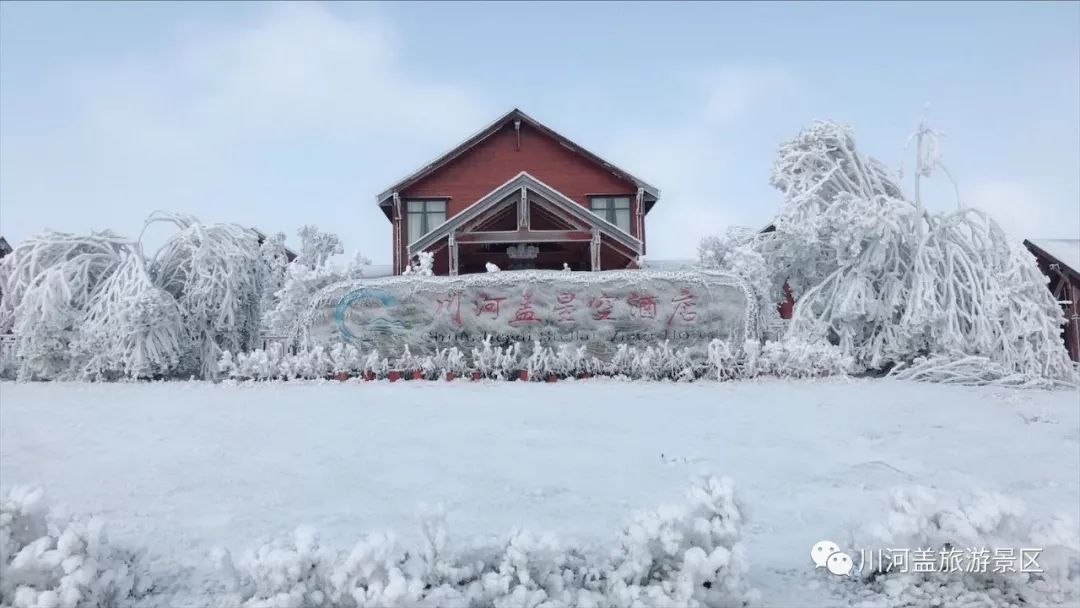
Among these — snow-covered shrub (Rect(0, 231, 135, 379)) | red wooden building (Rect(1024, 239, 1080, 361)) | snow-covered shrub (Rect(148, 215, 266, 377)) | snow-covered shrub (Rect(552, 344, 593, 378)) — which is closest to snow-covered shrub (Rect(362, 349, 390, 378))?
snow-covered shrub (Rect(552, 344, 593, 378))

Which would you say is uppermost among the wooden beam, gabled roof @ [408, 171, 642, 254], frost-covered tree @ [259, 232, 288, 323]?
gabled roof @ [408, 171, 642, 254]

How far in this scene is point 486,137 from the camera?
2188 centimetres

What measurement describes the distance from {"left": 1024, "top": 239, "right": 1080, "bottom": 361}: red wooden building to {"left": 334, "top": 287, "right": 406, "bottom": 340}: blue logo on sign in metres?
17.6

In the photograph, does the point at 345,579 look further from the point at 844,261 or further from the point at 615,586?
the point at 844,261

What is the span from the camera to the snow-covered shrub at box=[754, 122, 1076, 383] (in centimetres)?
1184

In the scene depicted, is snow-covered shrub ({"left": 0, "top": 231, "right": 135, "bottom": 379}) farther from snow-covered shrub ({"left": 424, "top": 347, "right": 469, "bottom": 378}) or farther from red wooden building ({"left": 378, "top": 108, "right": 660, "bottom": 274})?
red wooden building ({"left": 378, "top": 108, "right": 660, "bottom": 274})

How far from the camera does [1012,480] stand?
234 inches

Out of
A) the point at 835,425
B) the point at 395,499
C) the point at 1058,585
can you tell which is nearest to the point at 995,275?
the point at 835,425

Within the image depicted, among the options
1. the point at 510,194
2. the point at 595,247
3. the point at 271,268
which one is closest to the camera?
the point at 271,268

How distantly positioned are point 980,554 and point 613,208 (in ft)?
61.7

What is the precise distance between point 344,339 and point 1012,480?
30.4 ft

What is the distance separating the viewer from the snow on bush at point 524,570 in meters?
3.00

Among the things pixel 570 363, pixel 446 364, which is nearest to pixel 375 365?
pixel 446 364

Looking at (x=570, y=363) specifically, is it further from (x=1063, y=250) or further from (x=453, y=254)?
(x=1063, y=250)
